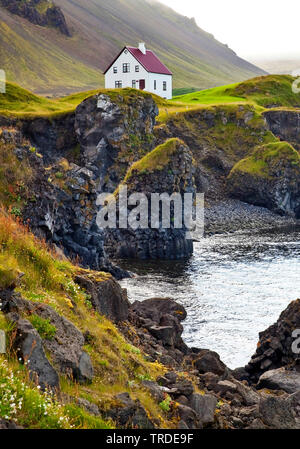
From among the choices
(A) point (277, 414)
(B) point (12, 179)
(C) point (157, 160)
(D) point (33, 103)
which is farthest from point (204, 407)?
(D) point (33, 103)

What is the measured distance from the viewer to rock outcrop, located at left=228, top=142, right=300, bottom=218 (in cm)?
10644

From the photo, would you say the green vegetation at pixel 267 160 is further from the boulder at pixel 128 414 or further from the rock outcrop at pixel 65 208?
the boulder at pixel 128 414

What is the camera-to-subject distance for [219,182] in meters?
120

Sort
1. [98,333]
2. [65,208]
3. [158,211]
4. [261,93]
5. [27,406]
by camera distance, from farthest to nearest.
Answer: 1. [261,93]
2. [158,211]
3. [65,208]
4. [98,333]
5. [27,406]

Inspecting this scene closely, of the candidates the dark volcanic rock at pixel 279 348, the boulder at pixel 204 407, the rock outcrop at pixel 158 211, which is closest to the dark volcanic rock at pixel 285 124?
the rock outcrop at pixel 158 211

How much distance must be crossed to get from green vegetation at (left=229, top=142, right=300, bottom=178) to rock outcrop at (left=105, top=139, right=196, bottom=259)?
35536mm

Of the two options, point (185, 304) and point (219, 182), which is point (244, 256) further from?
point (219, 182)

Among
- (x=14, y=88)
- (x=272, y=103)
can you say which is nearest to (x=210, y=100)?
(x=272, y=103)

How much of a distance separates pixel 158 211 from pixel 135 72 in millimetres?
78541

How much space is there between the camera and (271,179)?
357 ft

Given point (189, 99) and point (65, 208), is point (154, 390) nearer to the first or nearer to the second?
point (65, 208)

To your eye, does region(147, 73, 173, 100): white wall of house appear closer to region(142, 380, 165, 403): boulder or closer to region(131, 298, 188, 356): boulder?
region(131, 298, 188, 356): boulder

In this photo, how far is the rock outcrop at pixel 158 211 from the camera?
225 ft

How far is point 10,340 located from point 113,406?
11.1ft
